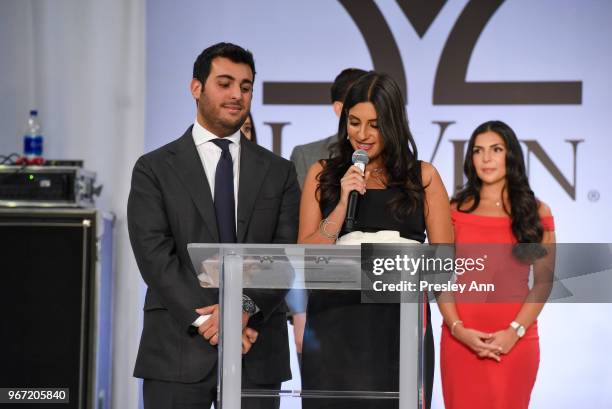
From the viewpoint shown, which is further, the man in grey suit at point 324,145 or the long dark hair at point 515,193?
the man in grey suit at point 324,145

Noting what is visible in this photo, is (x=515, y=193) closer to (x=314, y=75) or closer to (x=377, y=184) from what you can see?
(x=377, y=184)

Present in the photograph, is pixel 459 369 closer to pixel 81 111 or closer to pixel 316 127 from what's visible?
pixel 316 127

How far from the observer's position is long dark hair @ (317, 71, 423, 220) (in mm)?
3273

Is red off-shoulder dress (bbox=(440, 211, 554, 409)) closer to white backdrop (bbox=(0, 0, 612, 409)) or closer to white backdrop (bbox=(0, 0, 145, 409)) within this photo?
white backdrop (bbox=(0, 0, 612, 409))

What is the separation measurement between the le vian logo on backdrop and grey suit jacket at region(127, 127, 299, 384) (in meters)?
2.73

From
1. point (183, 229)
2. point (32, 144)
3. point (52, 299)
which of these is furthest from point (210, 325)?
point (32, 144)

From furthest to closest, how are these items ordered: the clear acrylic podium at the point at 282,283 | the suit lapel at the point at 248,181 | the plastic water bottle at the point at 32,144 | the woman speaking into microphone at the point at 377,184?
the plastic water bottle at the point at 32,144, the suit lapel at the point at 248,181, the woman speaking into microphone at the point at 377,184, the clear acrylic podium at the point at 282,283

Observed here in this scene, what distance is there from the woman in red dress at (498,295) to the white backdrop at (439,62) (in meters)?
1.66

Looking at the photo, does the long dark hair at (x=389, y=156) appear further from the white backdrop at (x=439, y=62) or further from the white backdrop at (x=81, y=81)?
the white backdrop at (x=81, y=81)

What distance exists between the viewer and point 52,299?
5.25m

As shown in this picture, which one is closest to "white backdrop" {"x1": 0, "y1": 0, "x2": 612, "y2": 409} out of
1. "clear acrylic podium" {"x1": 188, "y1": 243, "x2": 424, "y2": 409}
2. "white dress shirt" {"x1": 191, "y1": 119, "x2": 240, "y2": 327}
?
"white dress shirt" {"x1": 191, "y1": 119, "x2": 240, "y2": 327}

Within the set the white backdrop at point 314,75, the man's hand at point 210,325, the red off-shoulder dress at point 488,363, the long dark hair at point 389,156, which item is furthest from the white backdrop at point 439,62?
the man's hand at point 210,325

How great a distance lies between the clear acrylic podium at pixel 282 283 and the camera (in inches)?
98.3

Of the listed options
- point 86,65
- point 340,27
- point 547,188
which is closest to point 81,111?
point 86,65
